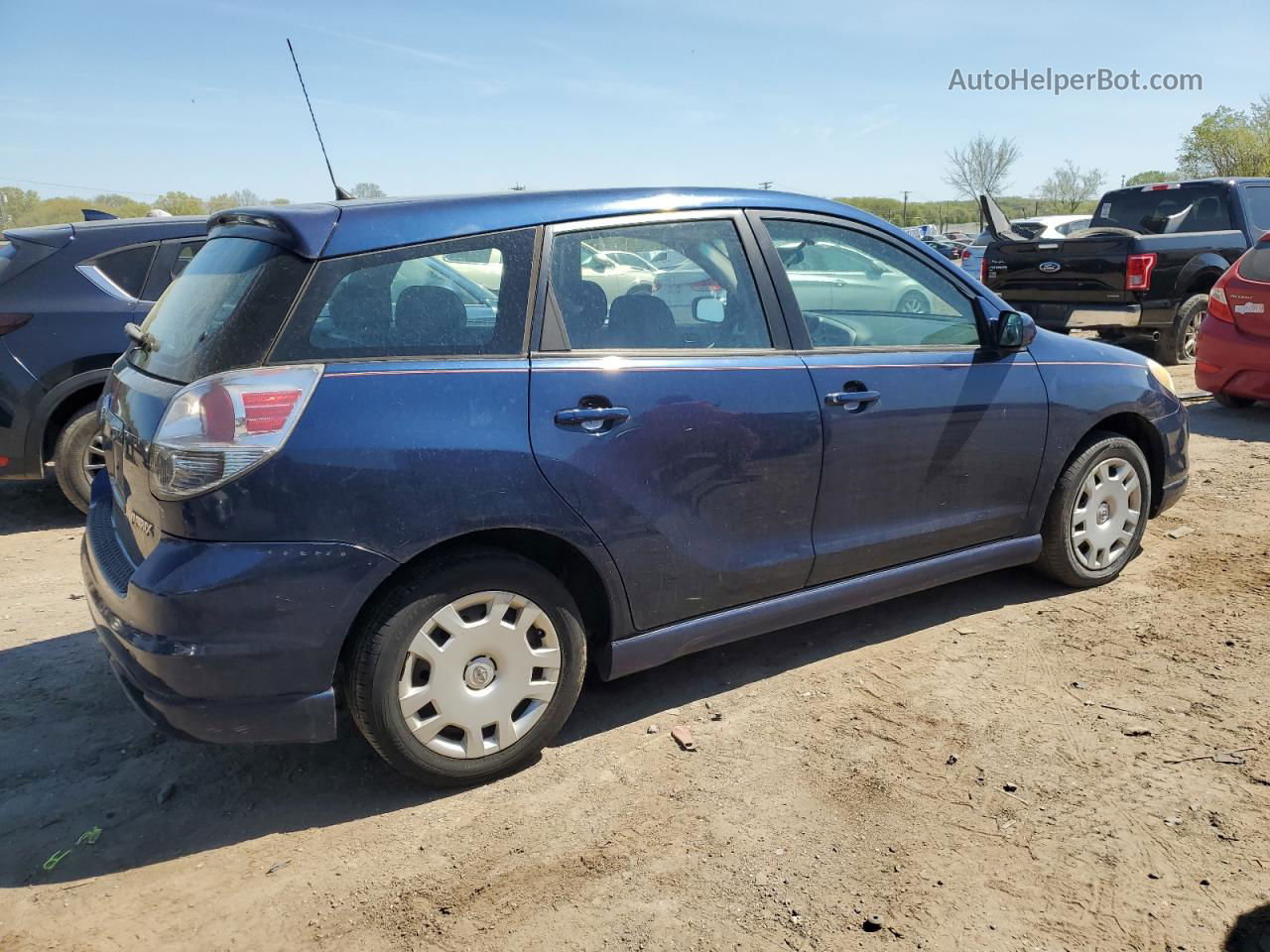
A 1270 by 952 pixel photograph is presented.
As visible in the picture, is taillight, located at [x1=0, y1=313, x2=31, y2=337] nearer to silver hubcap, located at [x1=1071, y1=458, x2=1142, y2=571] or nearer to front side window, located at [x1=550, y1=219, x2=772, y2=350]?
front side window, located at [x1=550, y1=219, x2=772, y2=350]

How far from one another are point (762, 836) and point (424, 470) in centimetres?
141

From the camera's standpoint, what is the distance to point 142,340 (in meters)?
3.26

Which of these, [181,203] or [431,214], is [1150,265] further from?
[181,203]

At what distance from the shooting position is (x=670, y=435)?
124 inches

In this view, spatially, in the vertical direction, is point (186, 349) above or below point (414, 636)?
above

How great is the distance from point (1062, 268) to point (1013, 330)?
23.9 feet

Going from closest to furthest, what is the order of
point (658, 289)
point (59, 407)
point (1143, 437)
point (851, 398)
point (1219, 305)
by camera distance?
point (658, 289) → point (851, 398) → point (1143, 437) → point (59, 407) → point (1219, 305)

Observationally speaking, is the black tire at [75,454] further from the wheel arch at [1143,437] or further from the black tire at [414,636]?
the wheel arch at [1143,437]

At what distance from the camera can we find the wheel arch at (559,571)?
281 cm

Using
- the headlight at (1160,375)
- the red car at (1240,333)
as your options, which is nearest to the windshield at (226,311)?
the headlight at (1160,375)

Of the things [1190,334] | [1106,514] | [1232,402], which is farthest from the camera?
[1190,334]

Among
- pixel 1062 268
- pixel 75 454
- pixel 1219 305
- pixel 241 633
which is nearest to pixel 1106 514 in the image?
pixel 241 633

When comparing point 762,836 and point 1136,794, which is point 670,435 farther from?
point 1136,794

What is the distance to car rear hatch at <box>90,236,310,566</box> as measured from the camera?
270 cm
